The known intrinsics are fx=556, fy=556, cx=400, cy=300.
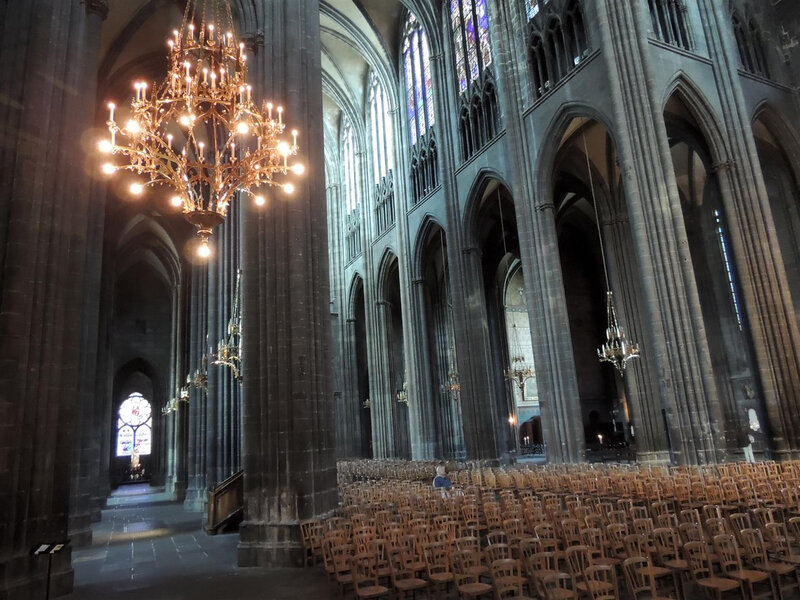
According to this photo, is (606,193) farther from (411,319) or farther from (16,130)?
(16,130)

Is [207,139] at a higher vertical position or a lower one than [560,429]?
higher

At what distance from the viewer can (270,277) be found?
10789 mm

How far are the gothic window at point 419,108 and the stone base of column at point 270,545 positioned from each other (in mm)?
19616

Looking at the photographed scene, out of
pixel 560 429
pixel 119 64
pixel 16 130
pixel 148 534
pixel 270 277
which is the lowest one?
pixel 148 534

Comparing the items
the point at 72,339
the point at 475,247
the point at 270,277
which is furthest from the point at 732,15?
the point at 72,339

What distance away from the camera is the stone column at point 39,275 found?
7.76 meters

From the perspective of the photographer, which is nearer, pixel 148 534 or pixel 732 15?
pixel 148 534

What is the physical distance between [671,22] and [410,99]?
13688 mm

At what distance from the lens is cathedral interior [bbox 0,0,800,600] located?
8820 mm

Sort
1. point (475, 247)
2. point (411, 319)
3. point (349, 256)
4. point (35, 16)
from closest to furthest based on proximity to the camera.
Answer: point (35, 16) < point (475, 247) < point (411, 319) < point (349, 256)

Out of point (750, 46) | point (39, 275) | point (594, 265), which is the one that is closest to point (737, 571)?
point (39, 275)

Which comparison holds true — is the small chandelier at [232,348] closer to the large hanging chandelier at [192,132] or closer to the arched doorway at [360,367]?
the large hanging chandelier at [192,132]

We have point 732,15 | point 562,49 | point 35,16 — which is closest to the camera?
point 35,16

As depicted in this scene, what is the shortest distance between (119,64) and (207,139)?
3.89 metres
